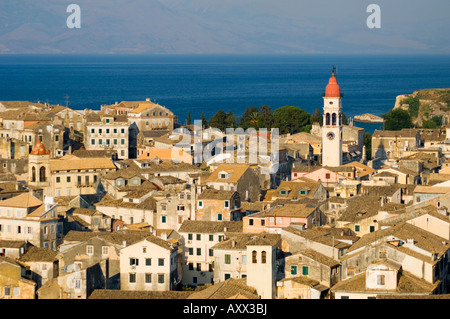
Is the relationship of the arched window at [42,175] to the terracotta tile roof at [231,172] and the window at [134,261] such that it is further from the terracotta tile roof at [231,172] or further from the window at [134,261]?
the window at [134,261]

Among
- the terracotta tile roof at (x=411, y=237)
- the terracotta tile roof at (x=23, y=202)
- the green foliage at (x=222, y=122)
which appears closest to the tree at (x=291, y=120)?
the green foliage at (x=222, y=122)

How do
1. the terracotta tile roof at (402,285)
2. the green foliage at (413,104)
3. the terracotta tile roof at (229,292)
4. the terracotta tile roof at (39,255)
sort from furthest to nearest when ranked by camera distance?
the green foliage at (413,104), the terracotta tile roof at (39,255), the terracotta tile roof at (402,285), the terracotta tile roof at (229,292)

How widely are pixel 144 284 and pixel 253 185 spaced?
14.4 m

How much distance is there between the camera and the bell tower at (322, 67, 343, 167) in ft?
199

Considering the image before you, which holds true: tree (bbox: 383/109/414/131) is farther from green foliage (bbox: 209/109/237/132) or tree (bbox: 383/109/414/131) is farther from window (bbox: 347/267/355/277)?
window (bbox: 347/267/355/277)

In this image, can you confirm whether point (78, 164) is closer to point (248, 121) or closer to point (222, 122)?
point (222, 122)

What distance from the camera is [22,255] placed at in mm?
37906

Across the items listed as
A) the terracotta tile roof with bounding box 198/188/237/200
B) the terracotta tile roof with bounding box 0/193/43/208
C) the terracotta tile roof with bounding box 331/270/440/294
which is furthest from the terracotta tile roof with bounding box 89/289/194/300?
the terracotta tile roof with bounding box 198/188/237/200

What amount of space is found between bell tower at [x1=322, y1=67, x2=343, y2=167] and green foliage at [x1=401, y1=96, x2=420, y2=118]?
1961 inches

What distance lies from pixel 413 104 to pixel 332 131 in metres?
Result: 53.4

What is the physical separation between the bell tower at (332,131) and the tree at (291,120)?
1849 centimetres

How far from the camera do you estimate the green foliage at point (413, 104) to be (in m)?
110
